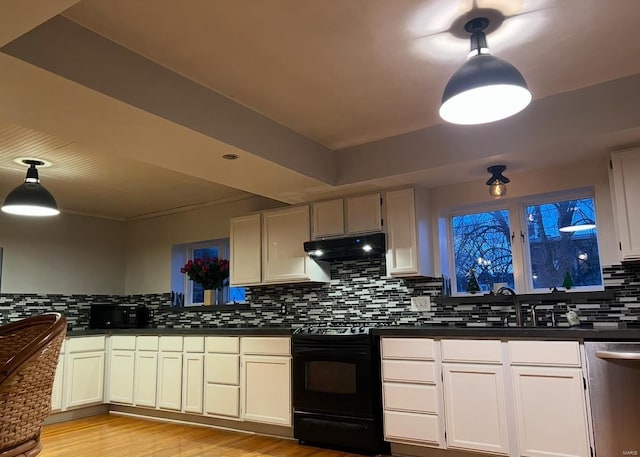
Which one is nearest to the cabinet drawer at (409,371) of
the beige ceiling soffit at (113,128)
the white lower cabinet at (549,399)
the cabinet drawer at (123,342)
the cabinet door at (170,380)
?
the white lower cabinet at (549,399)

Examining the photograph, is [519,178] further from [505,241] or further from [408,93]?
[408,93]

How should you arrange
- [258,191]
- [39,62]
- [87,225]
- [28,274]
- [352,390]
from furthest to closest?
[87,225], [28,274], [258,191], [352,390], [39,62]

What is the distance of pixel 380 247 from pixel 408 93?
137 cm

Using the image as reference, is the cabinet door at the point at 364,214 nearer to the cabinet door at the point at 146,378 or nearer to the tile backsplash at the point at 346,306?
the tile backsplash at the point at 346,306

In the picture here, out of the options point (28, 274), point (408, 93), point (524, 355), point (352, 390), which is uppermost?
point (408, 93)

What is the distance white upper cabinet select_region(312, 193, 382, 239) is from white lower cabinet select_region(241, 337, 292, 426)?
1019 mm

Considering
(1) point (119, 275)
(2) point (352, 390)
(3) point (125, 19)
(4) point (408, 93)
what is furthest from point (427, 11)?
(1) point (119, 275)

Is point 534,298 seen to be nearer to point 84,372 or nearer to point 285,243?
point 285,243

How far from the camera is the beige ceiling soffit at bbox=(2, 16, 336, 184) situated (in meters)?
2.24

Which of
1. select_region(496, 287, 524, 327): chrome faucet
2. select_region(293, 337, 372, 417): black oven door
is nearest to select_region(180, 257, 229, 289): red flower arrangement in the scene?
select_region(293, 337, 372, 417): black oven door

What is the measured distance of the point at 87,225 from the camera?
20.2 ft

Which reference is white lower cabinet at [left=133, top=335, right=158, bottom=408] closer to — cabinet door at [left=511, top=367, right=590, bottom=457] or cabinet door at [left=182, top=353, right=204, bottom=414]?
cabinet door at [left=182, top=353, right=204, bottom=414]

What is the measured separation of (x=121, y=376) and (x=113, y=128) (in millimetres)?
3340

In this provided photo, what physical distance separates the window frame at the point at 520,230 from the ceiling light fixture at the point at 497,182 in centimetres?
35
